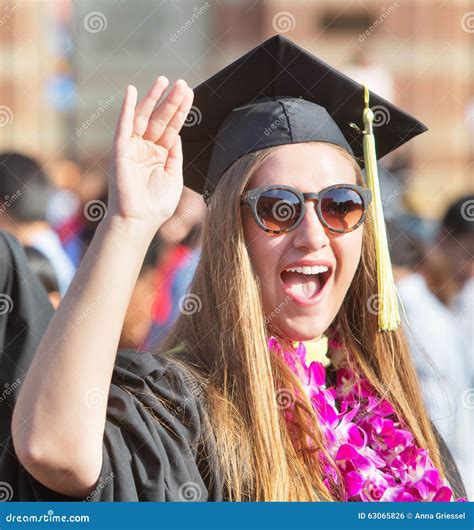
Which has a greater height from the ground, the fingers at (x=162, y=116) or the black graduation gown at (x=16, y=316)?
the fingers at (x=162, y=116)

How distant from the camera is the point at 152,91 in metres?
1.96

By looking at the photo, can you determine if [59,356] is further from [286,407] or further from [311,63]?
[311,63]

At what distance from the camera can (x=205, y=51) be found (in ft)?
47.4

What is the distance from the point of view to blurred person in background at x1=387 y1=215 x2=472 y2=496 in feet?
11.2

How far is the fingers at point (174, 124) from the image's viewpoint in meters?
2.01
